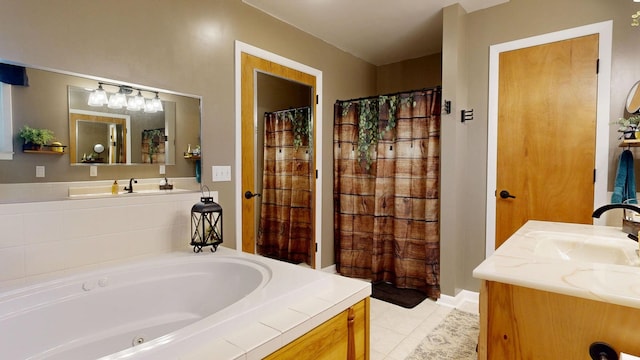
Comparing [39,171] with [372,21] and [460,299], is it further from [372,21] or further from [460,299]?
[460,299]

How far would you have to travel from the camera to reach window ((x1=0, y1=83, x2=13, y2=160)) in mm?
1522

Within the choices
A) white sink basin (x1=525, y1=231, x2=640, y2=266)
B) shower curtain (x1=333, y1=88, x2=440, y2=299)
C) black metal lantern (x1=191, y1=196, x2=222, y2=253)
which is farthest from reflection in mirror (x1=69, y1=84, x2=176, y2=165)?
white sink basin (x1=525, y1=231, x2=640, y2=266)

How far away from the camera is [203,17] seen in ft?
7.50

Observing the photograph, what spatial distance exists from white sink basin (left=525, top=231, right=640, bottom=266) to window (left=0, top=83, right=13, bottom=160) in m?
2.39

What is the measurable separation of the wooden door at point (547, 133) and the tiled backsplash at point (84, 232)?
2575 mm

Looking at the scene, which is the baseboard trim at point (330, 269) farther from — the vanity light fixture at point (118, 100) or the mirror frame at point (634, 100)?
the mirror frame at point (634, 100)

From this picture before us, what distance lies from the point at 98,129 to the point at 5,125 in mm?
390

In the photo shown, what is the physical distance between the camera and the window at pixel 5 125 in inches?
59.9

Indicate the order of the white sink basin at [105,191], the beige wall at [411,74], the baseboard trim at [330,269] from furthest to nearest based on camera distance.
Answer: the beige wall at [411,74] < the baseboard trim at [330,269] < the white sink basin at [105,191]

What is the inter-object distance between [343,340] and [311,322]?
0.26m

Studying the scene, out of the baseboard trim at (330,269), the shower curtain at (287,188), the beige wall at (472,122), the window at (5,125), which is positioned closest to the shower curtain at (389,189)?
the baseboard trim at (330,269)

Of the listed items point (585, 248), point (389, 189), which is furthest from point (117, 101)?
point (585, 248)

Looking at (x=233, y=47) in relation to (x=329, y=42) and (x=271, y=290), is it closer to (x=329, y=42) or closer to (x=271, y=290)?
(x=329, y=42)

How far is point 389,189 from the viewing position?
3262 mm
